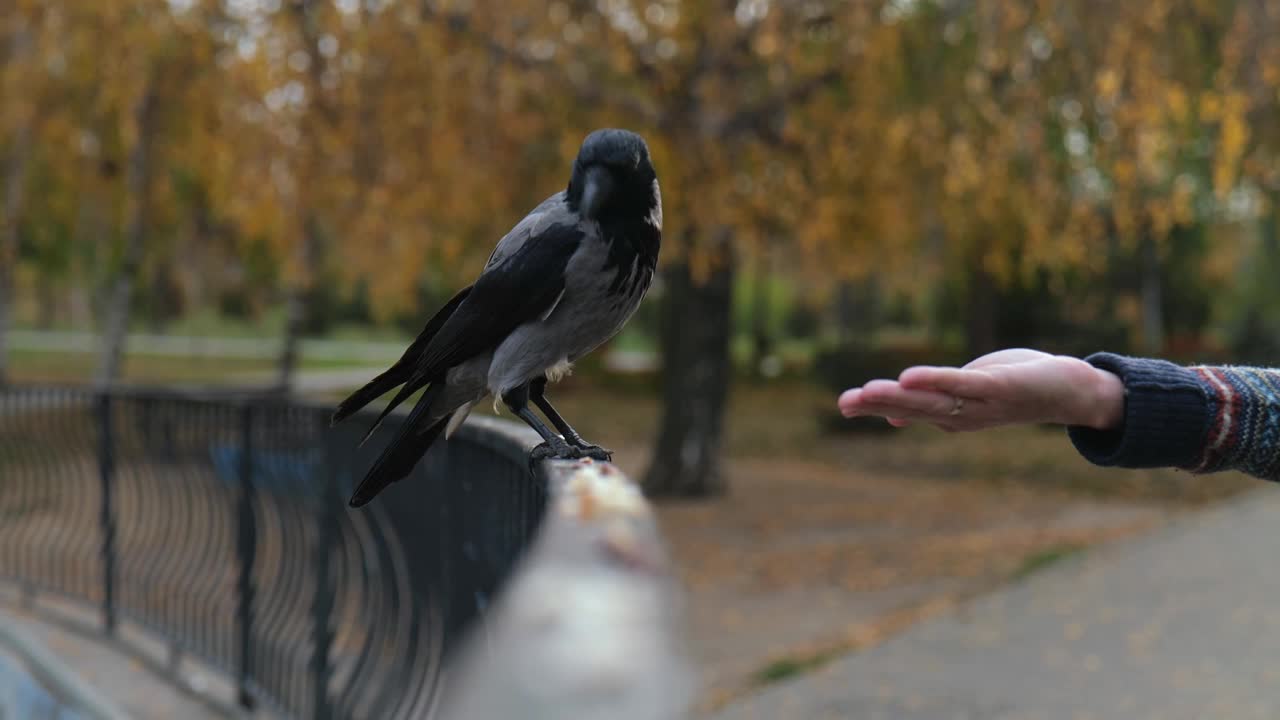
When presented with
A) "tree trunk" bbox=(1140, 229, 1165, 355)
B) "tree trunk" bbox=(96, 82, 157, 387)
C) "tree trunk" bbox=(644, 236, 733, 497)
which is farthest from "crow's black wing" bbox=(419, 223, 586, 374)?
"tree trunk" bbox=(1140, 229, 1165, 355)

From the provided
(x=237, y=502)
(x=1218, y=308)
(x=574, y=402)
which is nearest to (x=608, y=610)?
(x=237, y=502)

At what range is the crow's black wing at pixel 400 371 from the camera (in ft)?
5.22

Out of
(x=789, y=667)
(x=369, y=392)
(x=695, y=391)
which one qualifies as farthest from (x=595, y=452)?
(x=695, y=391)

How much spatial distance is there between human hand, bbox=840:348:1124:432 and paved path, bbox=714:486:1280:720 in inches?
190

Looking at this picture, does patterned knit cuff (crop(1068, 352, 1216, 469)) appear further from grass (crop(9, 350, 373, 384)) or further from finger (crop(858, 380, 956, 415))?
grass (crop(9, 350, 373, 384))

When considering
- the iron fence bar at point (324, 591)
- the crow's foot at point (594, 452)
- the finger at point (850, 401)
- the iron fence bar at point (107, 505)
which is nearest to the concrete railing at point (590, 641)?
the finger at point (850, 401)

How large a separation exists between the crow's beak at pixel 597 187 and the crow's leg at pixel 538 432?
0.37m

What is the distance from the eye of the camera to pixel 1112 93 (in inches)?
337

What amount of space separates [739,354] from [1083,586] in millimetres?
37257

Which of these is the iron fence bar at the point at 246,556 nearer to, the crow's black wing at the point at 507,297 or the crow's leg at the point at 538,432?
the crow's leg at the point at 538,432

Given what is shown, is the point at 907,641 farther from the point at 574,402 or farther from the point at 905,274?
the point at 574,402

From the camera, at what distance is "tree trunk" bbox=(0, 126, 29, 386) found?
15444mm

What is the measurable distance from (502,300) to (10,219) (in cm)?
1616

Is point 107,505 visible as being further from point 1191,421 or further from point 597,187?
point 1191,421
